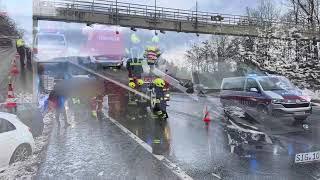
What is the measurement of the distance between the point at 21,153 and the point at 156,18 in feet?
9.46

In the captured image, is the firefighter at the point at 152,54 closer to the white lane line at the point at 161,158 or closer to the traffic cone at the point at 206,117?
the white lane line at the point at 161,158

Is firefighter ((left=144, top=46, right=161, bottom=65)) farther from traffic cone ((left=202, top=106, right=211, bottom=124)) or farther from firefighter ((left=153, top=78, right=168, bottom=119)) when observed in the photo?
traffic cone ((left=202, top=106, right=211, bottom=124))

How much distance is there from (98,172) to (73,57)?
174cm

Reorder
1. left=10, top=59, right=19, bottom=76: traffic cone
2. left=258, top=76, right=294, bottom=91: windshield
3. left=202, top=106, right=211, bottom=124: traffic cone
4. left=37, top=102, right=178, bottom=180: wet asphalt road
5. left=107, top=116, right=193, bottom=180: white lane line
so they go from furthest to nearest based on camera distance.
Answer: left=202, top=106, right=211, bottom=124: traffic cone → left=258, top=76, right=294, bottom=91: windshield → left=107, top=116, right=193, bottom=180: white lane line → left=10, top=59, right=19, bottom=76: traffic cone → left=37, top=102, right=178, bottom=180: wet asphalt road

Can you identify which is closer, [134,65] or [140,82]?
[134,65]

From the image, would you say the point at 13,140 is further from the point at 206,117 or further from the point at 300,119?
the point at 300,119

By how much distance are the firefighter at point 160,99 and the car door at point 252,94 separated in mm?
1456

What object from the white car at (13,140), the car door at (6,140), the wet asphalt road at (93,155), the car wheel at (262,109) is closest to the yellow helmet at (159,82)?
the wet asphalt road at (93,155)

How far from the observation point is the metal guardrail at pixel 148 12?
5.73m

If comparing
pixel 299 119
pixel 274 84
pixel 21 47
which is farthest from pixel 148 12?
pixel 299 119

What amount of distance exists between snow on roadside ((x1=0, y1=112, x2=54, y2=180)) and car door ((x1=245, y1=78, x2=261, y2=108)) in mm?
3291

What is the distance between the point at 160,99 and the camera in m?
7.03

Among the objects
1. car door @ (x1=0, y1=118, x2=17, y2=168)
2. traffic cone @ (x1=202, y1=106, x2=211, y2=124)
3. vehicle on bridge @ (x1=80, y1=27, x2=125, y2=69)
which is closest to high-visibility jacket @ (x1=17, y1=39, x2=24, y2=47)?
vehicle on bridge @ (x1=80, y1=27, x2=125, y2=69)

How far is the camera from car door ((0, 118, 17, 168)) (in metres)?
4.89
